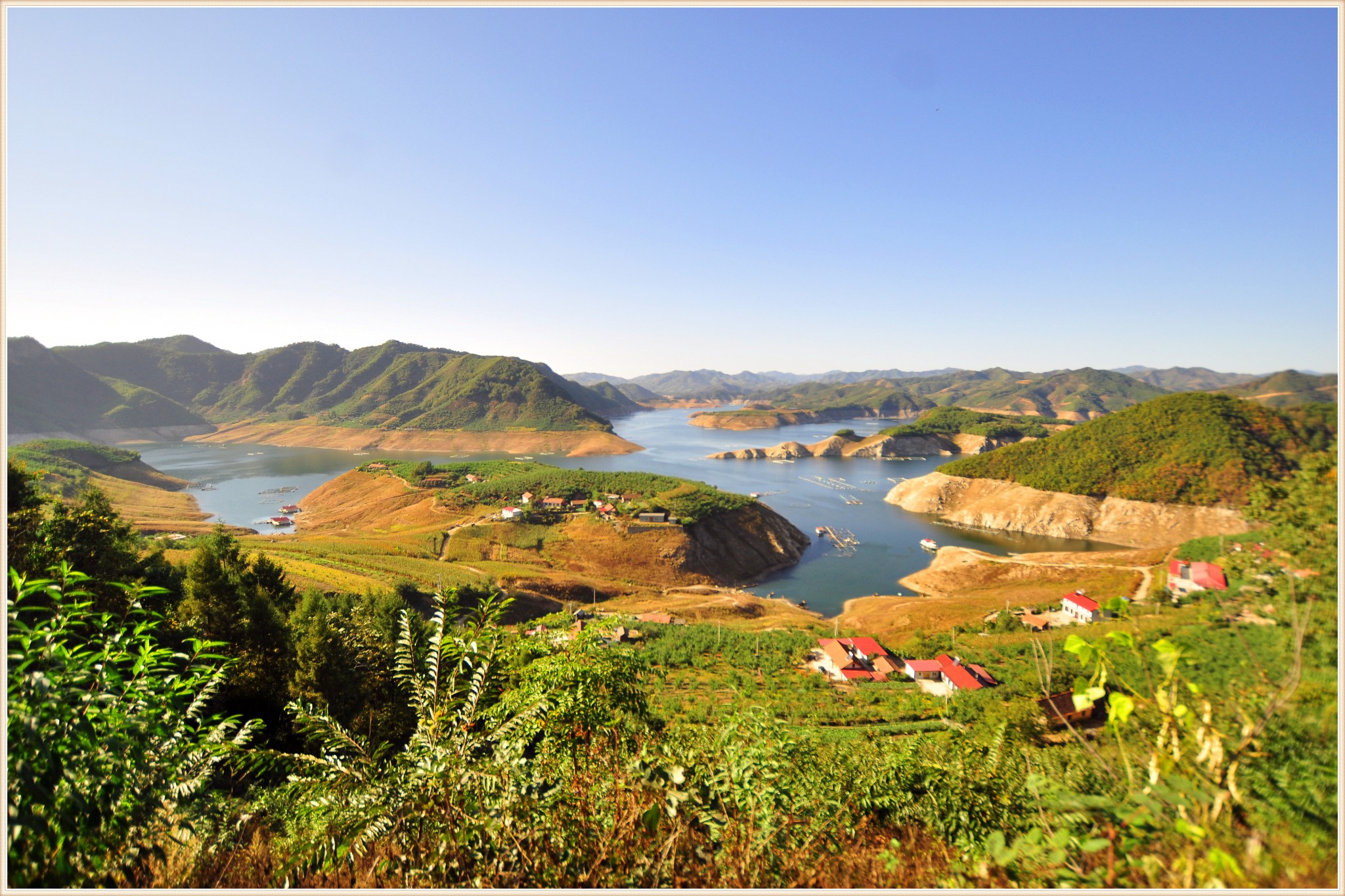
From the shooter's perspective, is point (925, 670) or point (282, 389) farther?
point (282, 389)

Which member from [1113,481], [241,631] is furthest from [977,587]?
[241,631]

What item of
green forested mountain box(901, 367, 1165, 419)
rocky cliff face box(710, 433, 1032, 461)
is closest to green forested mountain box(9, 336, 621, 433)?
rocky cliff face box(710, 433, 1032, 461)

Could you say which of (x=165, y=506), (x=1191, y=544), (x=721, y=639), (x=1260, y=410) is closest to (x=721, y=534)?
(x=721, y=639)

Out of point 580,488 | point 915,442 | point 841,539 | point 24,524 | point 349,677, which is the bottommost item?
point 841,539

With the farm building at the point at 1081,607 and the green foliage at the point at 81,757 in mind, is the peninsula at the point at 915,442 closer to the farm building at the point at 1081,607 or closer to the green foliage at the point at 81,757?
the farm building at the point at 1081,607

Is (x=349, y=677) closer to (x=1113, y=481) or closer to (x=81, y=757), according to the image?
(x=81, y=757)

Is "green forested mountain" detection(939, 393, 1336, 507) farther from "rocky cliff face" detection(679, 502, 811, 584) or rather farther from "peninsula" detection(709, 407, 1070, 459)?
"peninsula" detection(709, 407, 1070, 459)
